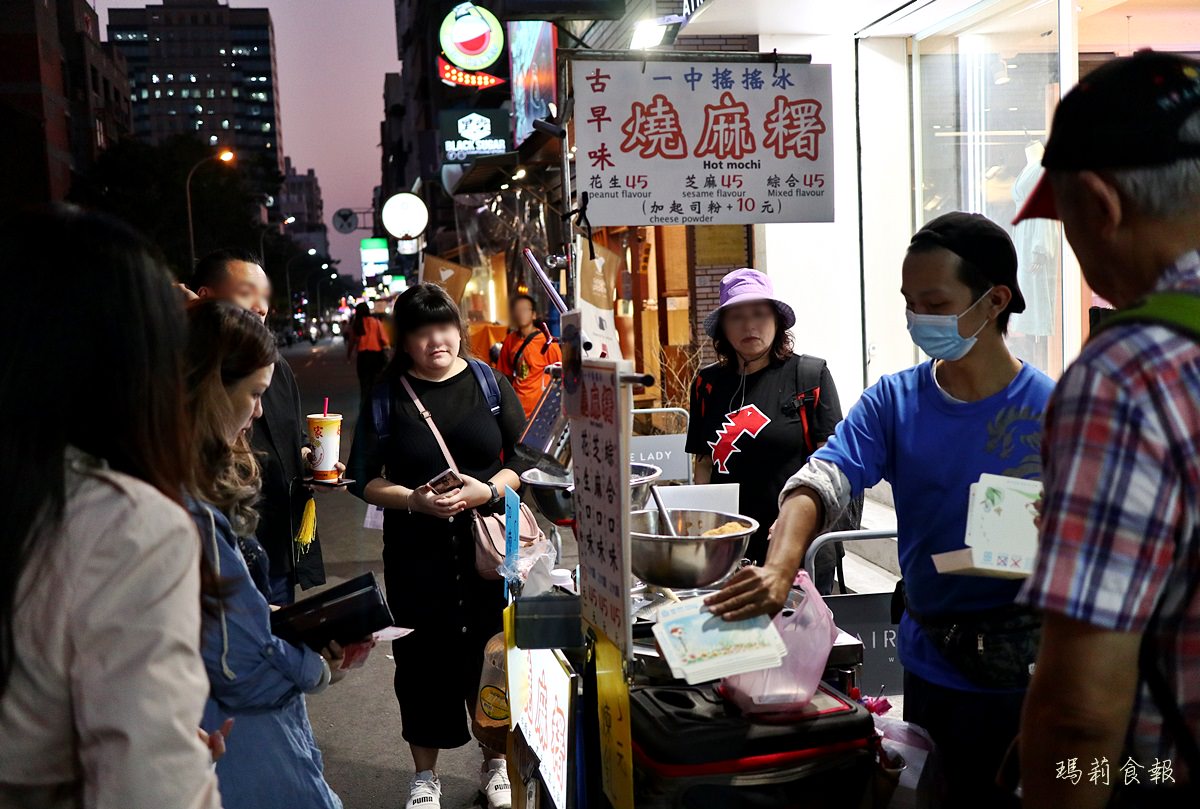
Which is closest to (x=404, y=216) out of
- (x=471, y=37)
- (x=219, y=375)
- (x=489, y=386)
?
(x=471, y=37)

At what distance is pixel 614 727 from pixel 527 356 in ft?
25.6

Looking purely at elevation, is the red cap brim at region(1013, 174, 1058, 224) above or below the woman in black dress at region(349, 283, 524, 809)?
above

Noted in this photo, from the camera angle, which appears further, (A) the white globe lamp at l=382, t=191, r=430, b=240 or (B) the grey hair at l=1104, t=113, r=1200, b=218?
(A) the white globe lamp at l=382, t=191, r=430, b=240

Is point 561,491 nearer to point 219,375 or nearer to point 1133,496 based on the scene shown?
point 219,375

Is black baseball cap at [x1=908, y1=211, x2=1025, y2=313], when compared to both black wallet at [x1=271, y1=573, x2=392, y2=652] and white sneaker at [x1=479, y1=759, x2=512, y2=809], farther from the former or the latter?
white sneaker at [x1=479, y1=759, x2=512, y2=809]

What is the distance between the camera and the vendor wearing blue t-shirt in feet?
7.84

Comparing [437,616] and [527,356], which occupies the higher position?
[527,356]

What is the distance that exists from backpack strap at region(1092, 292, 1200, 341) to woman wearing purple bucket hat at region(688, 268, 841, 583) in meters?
2.98

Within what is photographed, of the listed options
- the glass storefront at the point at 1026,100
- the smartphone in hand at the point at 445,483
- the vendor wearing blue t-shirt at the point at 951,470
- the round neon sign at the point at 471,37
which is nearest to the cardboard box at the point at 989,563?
the vendor wearing blue t-shirt at the point at 951,470

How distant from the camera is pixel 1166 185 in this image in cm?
138

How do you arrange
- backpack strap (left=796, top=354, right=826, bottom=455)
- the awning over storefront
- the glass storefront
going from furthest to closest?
the awning over storefront
the glass storefront
backpack strap (left=796, top=354, right=826, bottom=455)

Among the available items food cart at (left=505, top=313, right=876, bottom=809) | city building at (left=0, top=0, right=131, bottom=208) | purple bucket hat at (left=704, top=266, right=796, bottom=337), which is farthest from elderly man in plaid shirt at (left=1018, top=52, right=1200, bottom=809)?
city building at (left=0, top=0, right=131, bottom=208)

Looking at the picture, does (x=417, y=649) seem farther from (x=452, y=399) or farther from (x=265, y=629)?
(x=265, y=629)

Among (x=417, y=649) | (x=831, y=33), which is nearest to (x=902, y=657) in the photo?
(x=417, y=649)
